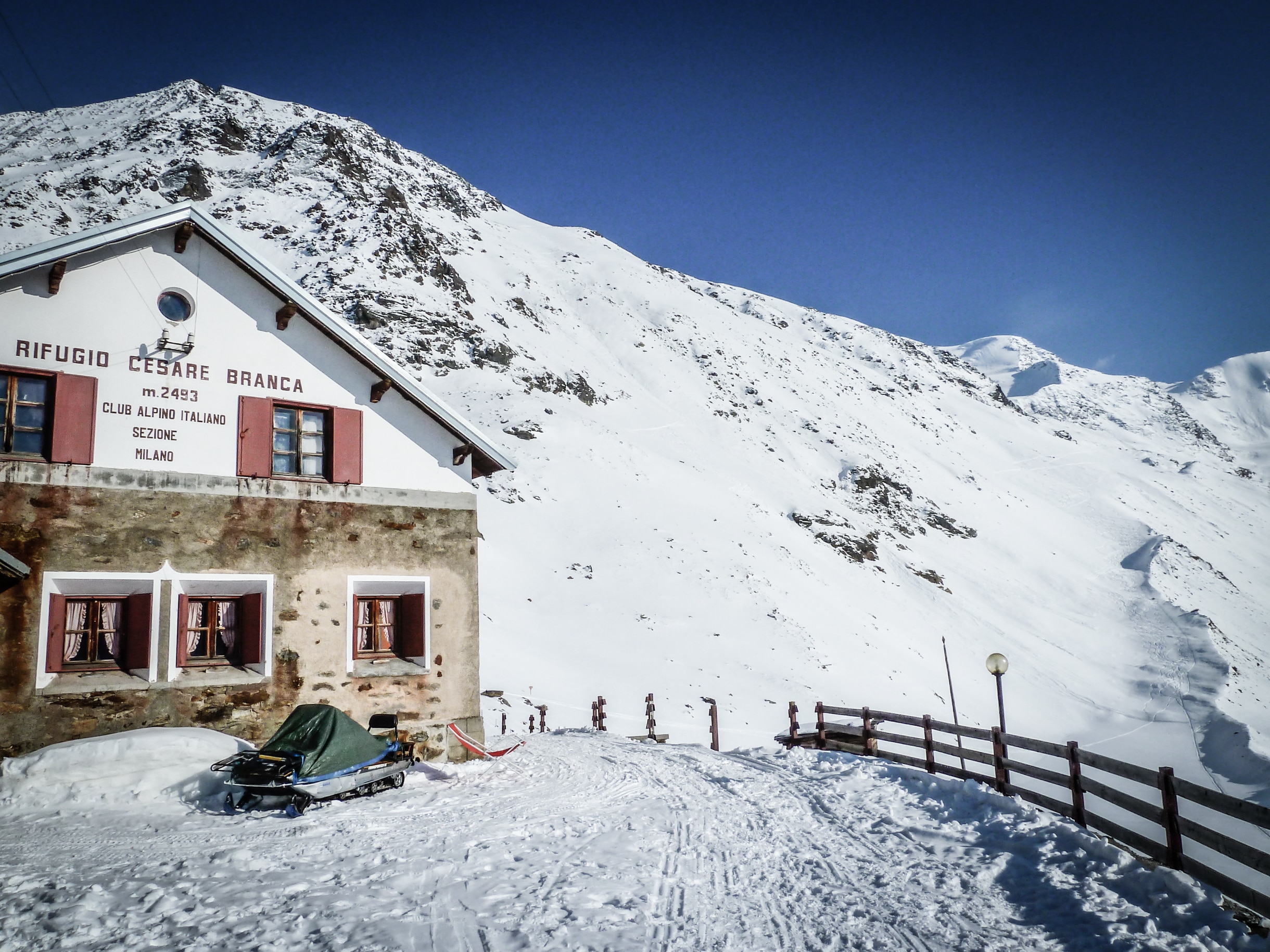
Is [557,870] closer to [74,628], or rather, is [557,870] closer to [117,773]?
[117,773]

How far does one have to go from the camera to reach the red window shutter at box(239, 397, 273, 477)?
1278cm

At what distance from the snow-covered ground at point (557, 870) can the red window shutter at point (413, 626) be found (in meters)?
3.05

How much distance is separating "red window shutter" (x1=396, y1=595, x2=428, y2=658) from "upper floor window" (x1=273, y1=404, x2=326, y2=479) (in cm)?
283

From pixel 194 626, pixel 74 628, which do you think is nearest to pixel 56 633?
pixel 74 628

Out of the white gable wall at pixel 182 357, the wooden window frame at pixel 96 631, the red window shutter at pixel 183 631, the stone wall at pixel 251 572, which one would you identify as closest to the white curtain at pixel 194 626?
the red window shutter at pixel 183 631

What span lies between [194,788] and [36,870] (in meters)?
3.45

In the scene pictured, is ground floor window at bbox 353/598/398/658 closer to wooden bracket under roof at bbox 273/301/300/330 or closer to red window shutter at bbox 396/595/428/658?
red window shutter at bbox 396/595/428/658

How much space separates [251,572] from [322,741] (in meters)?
3.52

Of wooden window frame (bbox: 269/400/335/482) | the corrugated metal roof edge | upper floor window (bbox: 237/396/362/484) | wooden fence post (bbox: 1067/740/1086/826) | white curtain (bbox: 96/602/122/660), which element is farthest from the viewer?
wooden window frame (bbox: 269/400/335/482)

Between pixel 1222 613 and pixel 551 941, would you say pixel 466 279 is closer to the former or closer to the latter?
pixel 1222 613

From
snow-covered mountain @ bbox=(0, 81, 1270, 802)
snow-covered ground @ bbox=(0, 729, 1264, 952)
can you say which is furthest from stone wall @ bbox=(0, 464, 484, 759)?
snow-covered mountain @ bbox=(0, 81, 1270, 802)

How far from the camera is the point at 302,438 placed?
44.5 feet

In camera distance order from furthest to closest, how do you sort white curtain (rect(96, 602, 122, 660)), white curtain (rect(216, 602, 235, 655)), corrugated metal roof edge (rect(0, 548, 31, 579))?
white curtain (rect(216, 602, 235, 655)) → white curtain (rect(96, 602, 122, 660)) → corrugated metal roof edge (rect(0, 548, 31, 579))

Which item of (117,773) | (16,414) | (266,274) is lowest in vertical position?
(117,773)
